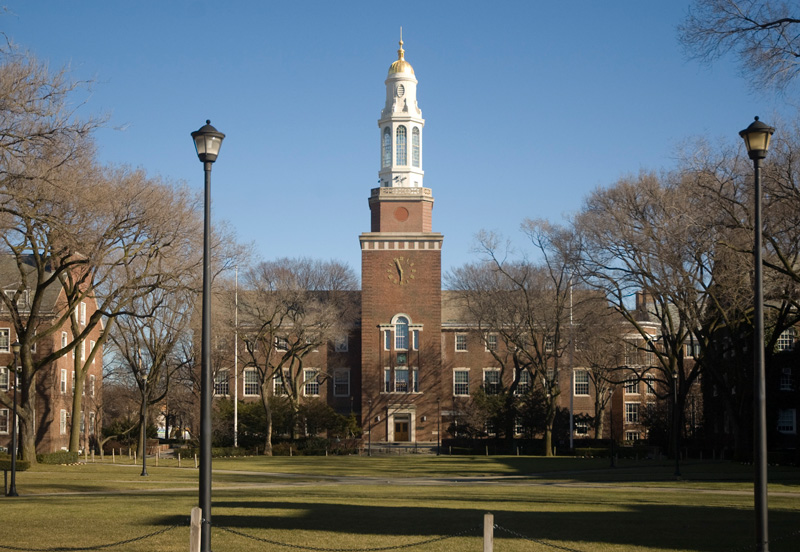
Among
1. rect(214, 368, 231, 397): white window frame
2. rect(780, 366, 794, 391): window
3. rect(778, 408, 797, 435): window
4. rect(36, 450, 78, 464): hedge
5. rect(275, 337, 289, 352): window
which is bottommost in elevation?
rect(36, 450, 78, 464): hedge

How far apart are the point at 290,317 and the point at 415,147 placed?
17131 millimetres

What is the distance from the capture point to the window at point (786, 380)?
58562 mm

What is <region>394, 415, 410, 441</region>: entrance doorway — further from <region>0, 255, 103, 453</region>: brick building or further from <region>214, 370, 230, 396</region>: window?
<region>0, 255, 103, 453</region>: brick building

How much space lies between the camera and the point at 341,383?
82312mm

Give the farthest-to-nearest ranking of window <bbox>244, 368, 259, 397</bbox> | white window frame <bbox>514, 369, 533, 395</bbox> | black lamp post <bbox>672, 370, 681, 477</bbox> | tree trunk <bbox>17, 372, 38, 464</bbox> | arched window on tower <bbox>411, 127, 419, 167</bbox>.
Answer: window <bbox>244, 368, 259, 397</bbox>
white window frame <bbox>514, 369, 533, 395</bbox>
arched window on tower <bbox>411, 127, 419, 167</bbox>
tree trunk <bbox>17, 372, 38, 464</bbox>
black lamp post <bbox>672, 370, 681, 477</bbox>

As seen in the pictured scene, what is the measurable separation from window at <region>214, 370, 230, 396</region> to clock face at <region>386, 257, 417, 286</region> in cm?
1617

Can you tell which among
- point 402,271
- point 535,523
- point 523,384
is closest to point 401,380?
point 402,271

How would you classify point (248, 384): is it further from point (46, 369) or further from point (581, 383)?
point (581, 383)

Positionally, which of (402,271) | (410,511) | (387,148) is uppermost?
(387,148)

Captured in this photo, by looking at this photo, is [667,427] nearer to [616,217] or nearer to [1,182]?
[616,217]

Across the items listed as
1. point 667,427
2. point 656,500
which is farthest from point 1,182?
point 667,427

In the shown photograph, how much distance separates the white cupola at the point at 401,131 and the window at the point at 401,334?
1083cm

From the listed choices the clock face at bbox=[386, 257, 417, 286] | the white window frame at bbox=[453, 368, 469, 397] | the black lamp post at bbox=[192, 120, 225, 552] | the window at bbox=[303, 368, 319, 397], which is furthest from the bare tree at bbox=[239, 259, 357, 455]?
the black lamp post at bbox=[192, 120, 225, 552]

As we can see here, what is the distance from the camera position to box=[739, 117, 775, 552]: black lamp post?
1245 cm
